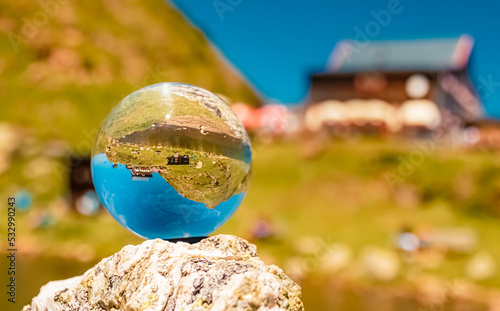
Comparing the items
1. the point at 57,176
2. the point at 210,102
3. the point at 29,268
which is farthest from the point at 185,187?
the point at 57,176

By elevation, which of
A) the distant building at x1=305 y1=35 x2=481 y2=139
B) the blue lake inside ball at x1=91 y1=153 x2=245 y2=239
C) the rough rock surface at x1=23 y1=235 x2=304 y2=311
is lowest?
the rough rock surface at x1=23 y1=235 x2=304 y2=311

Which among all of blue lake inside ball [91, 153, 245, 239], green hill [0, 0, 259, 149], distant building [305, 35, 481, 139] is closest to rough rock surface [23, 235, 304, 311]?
blue lake inside ball [91, 153, 245, 239]

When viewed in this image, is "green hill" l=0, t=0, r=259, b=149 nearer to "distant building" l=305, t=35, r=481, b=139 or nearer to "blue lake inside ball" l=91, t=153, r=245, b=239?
"distant building" l=305, t=35, r=481, b=139

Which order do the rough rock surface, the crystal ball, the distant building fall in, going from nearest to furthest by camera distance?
the rough rock surface, the crystal ball, the distant building

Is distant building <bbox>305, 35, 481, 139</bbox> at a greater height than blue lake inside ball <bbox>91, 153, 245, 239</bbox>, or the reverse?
distant building <bbox>305, 35, 481, 139</bbox>

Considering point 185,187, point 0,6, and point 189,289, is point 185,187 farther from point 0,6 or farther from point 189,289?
point 0,6

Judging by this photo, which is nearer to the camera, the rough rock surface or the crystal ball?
the rough rock surface

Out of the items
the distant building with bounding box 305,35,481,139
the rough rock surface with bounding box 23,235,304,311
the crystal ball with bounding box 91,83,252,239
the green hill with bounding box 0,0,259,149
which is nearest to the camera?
the rough rock surface with bounding box 23,235,304,311
